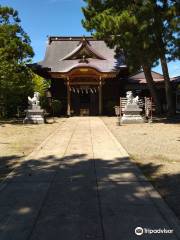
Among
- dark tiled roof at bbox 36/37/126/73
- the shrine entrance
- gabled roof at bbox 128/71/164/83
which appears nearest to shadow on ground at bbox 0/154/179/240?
dark tiled roof at bbox 36/37/126/73

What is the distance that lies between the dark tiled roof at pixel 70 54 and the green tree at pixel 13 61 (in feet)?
7.87

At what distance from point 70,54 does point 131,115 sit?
472 inches

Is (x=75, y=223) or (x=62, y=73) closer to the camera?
(x=75, y=223)

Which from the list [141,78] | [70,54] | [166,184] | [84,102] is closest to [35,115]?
[84,102]

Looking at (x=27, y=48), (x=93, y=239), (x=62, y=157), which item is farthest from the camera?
(x=27, y=48)

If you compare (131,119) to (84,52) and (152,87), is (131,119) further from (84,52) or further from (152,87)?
(84,52)

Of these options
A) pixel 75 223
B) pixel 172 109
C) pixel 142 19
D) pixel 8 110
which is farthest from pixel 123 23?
pixel 75 223

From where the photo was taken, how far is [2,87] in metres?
22.3

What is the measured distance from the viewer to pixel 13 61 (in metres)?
25.9

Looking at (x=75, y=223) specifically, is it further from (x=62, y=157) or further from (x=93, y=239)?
(x=62, y=157)

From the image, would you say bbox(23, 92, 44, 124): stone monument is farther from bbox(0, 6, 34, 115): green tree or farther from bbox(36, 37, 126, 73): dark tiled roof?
bbox(36, 37, 126, 73): dark tiled roof

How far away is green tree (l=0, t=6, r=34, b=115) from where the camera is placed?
2320 cm

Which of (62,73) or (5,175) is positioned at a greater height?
(62,73)

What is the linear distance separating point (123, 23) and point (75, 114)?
12714 mm
